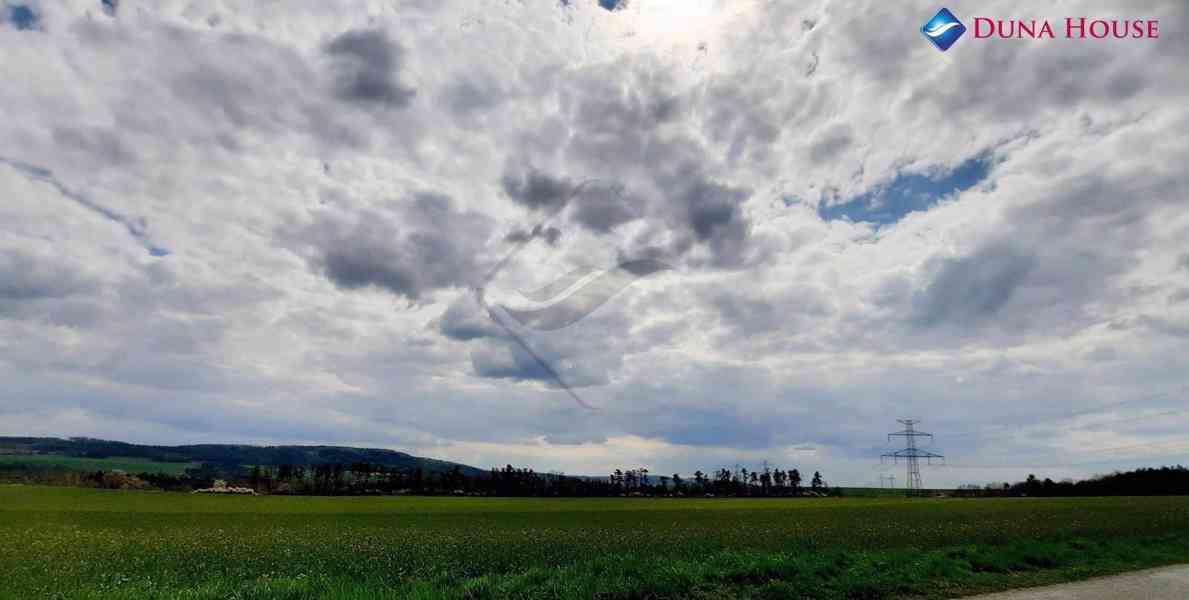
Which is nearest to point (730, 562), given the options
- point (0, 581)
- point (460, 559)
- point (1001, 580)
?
point (1001, 580)

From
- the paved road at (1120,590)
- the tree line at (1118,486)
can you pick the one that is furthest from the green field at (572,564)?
the tree line at (1118,486)

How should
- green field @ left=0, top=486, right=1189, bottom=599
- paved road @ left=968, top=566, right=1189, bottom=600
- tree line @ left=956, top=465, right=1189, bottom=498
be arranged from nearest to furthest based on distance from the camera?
paved road @ left=968, top=566, right=1189, bottom=600
green field @ left=0, top=486, right=1189, bottom=599
tree line @ left=956, top=465, right=1189, bottom=498

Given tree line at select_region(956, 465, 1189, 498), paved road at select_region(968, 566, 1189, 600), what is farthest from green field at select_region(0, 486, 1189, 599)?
tree line at select_region(956, 465, 1189, 498)

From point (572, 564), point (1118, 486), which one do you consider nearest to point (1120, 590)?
point (572, 564)

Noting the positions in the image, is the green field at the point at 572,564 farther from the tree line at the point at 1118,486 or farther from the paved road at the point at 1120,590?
the tree line at the point at 1118,486

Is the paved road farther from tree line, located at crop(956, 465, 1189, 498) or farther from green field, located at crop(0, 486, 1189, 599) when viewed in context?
tree line, located at crop(956, 465, 1189, 498)

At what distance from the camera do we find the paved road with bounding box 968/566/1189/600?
1570 centimetres

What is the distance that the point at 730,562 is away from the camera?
19.1m

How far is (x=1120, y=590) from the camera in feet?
55.2

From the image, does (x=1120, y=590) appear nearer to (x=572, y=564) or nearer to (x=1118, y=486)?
(x=572, y=564)

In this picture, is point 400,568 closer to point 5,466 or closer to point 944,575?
point 944,575

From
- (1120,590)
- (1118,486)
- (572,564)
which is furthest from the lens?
(1118,486)

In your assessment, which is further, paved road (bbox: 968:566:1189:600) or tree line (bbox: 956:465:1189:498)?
tree line (bbox: 956:465:1189:498)

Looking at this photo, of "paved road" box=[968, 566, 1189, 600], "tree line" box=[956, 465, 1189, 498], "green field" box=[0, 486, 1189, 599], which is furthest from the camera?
"tree line" box=[956, 465, 1189, 498]
